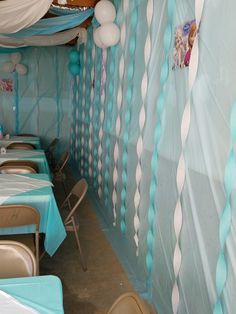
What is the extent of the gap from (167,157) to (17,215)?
3.57 feet

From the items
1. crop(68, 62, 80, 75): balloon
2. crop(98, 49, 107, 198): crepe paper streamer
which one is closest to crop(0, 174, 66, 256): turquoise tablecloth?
crop(98, 49, 107, 198): crepe paper streamer

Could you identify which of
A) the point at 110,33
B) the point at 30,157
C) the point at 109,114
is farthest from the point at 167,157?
the point at 30,157

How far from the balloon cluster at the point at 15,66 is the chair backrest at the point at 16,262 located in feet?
19.6

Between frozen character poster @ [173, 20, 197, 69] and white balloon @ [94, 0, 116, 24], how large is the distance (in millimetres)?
1697

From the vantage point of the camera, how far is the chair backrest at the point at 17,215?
7.63ft

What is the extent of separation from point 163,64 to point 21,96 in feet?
18.5

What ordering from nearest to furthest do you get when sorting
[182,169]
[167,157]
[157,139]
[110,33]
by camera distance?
[182,169] → [167,157] → [157,139] → [110,33]

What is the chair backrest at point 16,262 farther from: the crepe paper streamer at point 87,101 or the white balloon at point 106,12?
the crepe paper streamer at point 87,101

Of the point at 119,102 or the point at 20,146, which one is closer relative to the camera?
the point at 119,102

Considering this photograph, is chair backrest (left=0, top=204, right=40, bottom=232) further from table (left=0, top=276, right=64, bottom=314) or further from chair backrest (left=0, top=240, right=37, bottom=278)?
table (left=0, top=276, right=64, bottom=314)

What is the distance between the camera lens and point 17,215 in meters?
2.36

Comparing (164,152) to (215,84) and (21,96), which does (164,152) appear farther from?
(21,96)

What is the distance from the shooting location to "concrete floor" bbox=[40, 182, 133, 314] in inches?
103

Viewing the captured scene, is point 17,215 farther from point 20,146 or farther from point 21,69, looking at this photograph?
point 21,69
